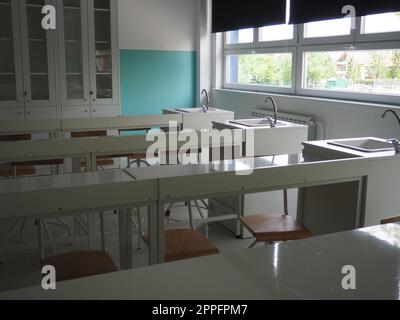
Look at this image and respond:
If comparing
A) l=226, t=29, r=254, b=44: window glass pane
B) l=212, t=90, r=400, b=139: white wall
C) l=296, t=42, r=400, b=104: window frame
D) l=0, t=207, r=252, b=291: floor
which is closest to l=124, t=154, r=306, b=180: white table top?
l=0, t=207, r=252, b=291: floor

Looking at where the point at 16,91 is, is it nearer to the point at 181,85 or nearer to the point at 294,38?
the point at 181,85

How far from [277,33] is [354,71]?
1.25 metres

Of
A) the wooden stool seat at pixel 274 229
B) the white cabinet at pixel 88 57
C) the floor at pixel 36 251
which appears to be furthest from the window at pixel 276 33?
the wooden stool seat at pixel 274 229

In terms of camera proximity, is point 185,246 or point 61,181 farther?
point 185,246

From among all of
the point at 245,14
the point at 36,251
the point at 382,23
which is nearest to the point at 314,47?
the point at 382,23

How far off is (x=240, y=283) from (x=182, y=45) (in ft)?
17.6

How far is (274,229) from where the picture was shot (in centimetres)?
248

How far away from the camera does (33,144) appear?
114 inches

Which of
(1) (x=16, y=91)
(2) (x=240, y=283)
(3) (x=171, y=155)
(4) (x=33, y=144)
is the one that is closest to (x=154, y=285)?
(2) (x=240, y=283)

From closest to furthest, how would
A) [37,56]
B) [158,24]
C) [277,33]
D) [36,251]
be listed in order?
1. [36,251]
2. [277,33]
3. [37,56]
4. [158,24]

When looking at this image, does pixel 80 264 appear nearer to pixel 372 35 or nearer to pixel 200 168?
pixel 200 168

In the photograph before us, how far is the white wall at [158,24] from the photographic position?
229 inches

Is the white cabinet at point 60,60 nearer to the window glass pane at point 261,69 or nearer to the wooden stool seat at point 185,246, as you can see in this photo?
the window glass pane at point 261,69

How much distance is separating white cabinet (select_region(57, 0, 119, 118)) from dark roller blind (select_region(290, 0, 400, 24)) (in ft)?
7.52
